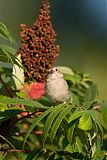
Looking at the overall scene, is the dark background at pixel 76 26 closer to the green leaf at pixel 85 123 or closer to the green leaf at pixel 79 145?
the green leaf at pixel 79 145

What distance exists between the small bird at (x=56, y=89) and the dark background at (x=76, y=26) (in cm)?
306

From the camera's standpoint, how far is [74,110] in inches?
76.6

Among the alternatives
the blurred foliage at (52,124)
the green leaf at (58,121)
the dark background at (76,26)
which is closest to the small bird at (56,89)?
the blurred foliage at (52,124)

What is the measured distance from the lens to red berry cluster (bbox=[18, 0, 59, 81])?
7.63 feet

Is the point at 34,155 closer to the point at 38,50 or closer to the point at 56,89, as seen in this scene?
the point at 56,89

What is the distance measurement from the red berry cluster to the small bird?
121 millimetres

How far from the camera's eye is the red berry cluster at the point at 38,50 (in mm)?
2326

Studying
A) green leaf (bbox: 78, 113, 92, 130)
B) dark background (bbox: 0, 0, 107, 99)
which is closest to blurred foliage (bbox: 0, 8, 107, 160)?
green leaf (bbox: 78, 113, 92, 130)

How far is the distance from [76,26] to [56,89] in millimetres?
7226

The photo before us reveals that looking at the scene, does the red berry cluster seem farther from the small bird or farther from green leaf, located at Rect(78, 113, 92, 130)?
green leaf, located at Rect(78, 113, 92, 130)

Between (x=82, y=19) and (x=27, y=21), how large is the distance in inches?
72.2

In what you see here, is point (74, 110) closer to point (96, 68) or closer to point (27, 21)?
point (96, 68)

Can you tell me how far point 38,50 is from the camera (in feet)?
7.65

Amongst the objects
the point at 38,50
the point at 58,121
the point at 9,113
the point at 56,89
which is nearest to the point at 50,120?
the point at 58,121
